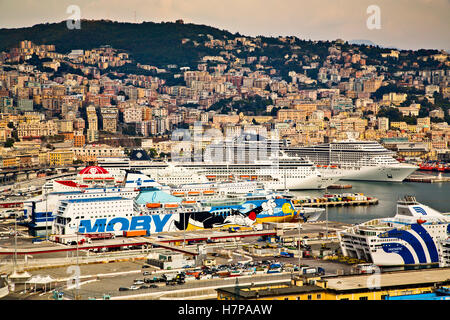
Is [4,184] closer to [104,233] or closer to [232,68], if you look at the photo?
[104,233]

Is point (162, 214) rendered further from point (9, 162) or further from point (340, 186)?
point (9, 162)

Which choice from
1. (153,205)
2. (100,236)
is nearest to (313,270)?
(100,236)

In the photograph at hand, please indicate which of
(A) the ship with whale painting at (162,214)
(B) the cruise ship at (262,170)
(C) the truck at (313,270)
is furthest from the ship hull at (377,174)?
(C) the truck at (313,270)

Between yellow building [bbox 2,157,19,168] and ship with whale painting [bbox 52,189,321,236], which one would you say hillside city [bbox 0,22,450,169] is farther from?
ship with whale painting [bbox 52,189,321,236]

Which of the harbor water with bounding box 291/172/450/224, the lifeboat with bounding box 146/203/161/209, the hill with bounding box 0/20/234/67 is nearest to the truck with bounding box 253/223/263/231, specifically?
the lifeboat with bounding box 146/203/161/209

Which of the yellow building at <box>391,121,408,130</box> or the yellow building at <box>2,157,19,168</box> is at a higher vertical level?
the yellow building at <box>391,121,408,130</box>

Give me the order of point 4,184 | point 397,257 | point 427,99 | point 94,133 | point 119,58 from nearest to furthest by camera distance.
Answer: point 397,257, point 4,184, point 94,133, point 427,99, point 119,58

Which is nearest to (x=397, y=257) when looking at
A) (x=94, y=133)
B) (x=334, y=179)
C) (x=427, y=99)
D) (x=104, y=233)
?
(x=104, y=233)
